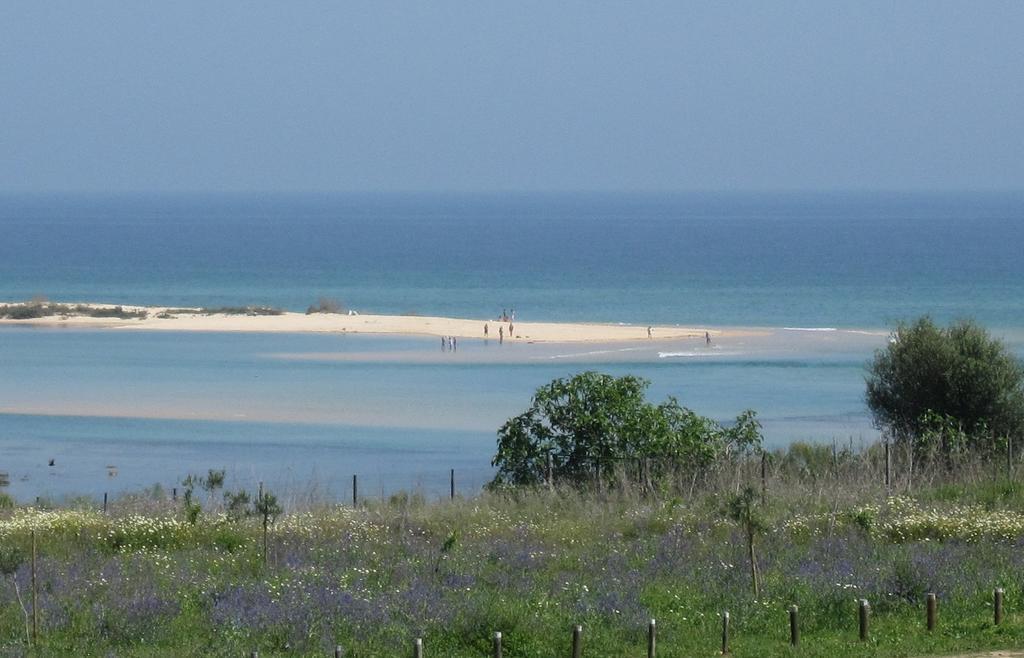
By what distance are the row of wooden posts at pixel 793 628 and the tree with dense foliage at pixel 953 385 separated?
14.6 m

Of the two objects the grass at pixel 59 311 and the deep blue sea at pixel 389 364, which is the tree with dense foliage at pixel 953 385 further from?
the grass at pixel 59 311

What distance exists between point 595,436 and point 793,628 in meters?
12.3

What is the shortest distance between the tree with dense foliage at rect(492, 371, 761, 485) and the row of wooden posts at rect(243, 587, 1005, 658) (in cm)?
1076

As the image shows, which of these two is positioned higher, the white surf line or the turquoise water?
the turquoise water

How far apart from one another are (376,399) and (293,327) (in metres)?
30.4

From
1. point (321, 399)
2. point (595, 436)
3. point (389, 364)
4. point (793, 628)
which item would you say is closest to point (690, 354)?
point (389, 364)

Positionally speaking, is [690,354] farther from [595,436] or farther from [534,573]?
[534,573]

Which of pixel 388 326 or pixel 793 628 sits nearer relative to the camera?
pixel 793 628

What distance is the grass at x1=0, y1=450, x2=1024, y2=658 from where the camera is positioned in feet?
47.5

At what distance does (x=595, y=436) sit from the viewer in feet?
86.7

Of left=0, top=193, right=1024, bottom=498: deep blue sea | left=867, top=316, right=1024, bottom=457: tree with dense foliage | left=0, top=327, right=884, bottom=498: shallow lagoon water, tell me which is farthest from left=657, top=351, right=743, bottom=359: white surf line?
left=867, top=316, right=1024, bottom=457: tree with dense foliage

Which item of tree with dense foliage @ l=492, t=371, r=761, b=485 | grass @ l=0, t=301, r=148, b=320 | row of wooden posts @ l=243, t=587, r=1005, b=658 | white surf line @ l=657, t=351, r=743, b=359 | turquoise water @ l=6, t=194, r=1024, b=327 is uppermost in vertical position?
turquoise water @ l=6, t=194, r=1024, b=327

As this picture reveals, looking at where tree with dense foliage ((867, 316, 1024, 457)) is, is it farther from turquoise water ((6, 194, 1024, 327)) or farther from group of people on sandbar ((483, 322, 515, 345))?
group of people on sandbar ((483, 322, 515, 345))

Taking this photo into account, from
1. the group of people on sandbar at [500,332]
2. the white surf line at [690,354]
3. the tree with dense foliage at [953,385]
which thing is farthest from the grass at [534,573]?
the group of people on sandbar at [500,332]
